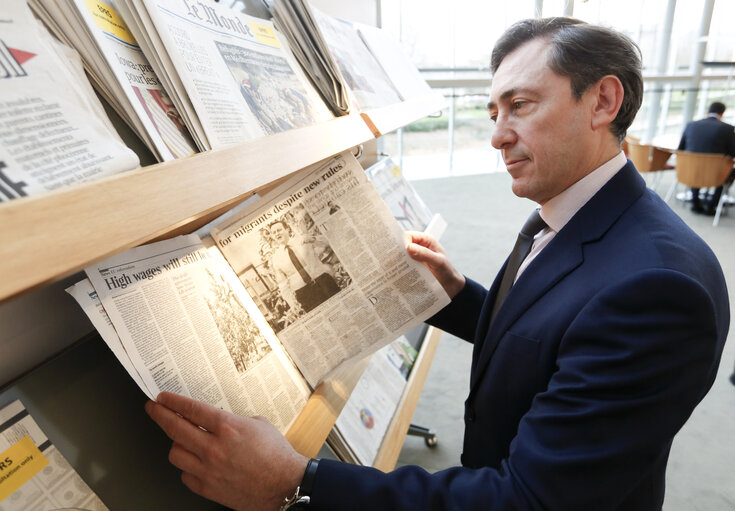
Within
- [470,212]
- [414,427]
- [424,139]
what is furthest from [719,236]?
[424,139]

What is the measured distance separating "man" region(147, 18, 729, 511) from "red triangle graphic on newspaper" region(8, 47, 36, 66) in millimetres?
439

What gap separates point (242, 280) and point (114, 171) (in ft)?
1.51

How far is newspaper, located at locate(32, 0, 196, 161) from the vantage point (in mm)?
517

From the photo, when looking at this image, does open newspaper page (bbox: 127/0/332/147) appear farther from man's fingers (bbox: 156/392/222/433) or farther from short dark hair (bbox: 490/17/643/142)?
short dark hair (bbox: 490/17/643/142)

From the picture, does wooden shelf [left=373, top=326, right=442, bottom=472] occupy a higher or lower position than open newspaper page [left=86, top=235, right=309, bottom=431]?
lower

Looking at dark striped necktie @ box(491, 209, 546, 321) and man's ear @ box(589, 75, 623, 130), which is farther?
dark striped necktie @ box(491, 209, 546, 321)

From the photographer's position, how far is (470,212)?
6.03 metres

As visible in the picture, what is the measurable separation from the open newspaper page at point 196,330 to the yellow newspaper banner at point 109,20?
30 centimetres

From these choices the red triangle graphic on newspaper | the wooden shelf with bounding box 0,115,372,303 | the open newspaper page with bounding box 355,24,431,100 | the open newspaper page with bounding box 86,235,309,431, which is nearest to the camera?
the wooden shelf with bounding box 0,115,372,303

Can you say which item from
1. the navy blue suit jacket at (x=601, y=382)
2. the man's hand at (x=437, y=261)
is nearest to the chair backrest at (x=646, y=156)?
the man's hand at (x=437, y=261)

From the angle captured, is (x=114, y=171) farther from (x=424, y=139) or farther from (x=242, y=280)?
(x=424, y=139)

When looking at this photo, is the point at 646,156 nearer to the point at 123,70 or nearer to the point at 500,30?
the point at 500,30

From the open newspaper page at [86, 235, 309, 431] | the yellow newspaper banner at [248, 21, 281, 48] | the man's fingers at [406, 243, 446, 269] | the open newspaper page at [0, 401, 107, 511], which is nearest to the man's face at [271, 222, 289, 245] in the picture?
Answer: the open newspaper page at [86, 235, 309, 431]

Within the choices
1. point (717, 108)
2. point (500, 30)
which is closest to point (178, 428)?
point (717, 108)
